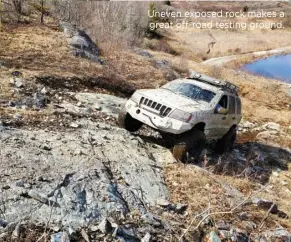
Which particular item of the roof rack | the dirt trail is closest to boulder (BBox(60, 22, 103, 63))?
the roof rack

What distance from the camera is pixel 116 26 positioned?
34125 millimetres

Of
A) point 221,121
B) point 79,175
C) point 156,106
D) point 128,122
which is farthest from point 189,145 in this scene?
point 79,175

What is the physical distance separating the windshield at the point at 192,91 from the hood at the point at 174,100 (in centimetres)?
24

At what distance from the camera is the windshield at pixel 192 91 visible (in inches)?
412

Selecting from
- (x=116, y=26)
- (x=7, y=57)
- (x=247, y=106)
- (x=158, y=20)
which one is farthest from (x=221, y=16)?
(x=7, y=57)

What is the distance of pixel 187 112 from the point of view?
30.3ft

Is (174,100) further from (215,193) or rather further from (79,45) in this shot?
(79,45)

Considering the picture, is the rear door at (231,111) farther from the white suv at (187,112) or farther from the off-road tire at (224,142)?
the off-road tire at (224,142)

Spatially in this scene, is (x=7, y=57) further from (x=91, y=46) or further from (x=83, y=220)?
(x=83, y=220)

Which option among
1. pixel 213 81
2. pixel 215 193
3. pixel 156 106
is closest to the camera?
pixel 215 193

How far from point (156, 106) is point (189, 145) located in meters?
1.11

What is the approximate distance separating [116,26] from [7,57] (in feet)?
64.0

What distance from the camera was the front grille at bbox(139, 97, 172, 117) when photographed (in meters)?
9.31

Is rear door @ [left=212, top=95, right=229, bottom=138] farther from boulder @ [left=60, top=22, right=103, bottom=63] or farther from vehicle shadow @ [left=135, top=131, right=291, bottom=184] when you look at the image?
boulder @ [left=60, top=22, right=103, bottom=63]
